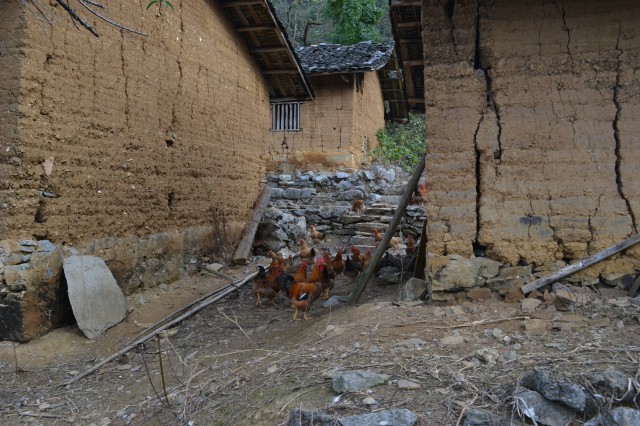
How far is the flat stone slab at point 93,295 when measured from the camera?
571 centimetres

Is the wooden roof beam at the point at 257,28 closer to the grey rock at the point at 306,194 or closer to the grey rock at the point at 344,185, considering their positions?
the grey rock at the point at 306,194

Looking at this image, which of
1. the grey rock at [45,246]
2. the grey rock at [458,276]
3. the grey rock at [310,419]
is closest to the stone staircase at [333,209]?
the grey rock at [45,246]

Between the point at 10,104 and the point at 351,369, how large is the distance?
4514 millimetres

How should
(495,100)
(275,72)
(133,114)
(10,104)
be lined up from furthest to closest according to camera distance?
(275,72)
(133,114)
(10,104)
(495,100)

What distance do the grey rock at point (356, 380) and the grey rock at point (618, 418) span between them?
121cm

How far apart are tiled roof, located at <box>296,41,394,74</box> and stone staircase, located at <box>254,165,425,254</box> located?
2.99 metres

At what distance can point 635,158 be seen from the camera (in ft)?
14.5

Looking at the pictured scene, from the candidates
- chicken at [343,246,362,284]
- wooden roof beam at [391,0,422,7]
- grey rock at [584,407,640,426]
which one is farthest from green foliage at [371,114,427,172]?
grey rock at [584,407,640,426]

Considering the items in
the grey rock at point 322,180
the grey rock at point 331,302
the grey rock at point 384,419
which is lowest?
the grey rock at point 331,302

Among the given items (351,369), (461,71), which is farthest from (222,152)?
(351,369)

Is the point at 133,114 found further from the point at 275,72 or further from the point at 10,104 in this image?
the point at 275,72

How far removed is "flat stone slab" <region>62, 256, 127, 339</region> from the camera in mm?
5711

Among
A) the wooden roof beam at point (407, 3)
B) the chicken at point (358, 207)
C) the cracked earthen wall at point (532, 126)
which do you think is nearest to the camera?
the cracked earthen wall at point (532, 126)

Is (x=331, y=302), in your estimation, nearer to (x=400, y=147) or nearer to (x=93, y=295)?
(x=93, y=295)
